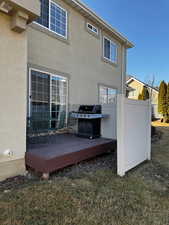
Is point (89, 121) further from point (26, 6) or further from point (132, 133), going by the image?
point (26, 6)

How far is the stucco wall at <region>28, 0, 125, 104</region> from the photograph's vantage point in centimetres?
580

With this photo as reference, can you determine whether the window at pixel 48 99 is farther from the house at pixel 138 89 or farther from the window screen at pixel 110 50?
the house at pixel 138 89

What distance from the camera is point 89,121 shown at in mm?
5973

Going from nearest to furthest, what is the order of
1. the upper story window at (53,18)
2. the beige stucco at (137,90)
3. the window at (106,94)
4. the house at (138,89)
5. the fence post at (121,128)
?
1. the fence post at (121,128)
2. the upper story window at (53,18)
3. the window at (106,94)
4. the house at (138,89)
5. the beige stucco at (137,90)

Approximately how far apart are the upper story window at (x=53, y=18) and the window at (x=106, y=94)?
3.67 metres

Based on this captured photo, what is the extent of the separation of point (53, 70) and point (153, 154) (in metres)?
4.93

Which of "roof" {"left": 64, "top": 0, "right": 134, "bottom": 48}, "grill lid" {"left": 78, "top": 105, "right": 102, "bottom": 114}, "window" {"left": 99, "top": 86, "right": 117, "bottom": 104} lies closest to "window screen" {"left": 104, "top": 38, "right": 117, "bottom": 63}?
"roof" {"left": 64, "top": 0, "right": 134, "bottom": 48}

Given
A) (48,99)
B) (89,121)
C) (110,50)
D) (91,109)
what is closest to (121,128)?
(89,121)

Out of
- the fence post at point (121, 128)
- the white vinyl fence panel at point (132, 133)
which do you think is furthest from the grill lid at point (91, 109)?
the fence post at point (121, 128)

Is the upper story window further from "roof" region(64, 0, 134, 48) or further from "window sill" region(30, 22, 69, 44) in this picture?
"roof" region(64, 0, 134, 48)

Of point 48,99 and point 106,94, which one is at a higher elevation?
point 106,94

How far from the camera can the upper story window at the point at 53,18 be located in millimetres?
5941

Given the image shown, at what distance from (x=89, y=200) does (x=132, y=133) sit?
201cm

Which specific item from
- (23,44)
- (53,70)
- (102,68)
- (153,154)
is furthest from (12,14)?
(102,68)
